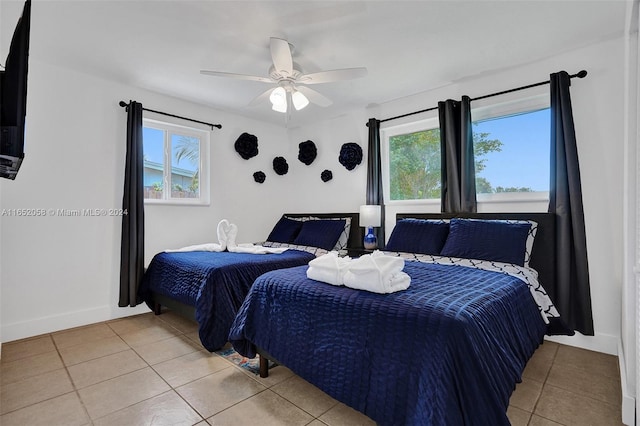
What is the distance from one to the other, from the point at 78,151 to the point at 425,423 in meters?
3.52

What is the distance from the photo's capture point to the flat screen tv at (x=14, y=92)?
4.48 ft

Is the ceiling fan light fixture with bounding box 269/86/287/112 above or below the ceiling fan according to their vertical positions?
below

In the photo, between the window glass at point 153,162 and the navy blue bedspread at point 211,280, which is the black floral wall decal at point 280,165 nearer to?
the window glass at point 153,162

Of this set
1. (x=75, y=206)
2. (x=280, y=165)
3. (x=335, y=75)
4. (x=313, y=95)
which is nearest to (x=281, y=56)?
(x=335, y=75)

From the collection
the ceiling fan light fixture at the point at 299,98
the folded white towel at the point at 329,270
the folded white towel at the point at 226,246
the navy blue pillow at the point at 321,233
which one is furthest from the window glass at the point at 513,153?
the folded white towel at the point at 226,246

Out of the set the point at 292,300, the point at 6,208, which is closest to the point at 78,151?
the point at 6,208

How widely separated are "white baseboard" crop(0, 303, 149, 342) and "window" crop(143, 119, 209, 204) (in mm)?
1164

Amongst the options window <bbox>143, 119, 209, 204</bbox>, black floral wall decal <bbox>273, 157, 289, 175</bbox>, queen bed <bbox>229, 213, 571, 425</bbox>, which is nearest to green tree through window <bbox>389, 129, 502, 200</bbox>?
queen bed <bbox>229, 213, 571, 425</bbox>

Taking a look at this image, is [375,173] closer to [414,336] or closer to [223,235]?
[223,235]

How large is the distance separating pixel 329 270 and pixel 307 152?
306 cm

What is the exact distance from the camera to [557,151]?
8.43 ft

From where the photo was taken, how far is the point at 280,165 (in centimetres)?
478

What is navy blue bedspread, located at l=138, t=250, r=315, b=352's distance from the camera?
241 cm

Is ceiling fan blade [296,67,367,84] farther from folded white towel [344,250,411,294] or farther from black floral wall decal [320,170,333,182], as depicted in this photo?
black floral wall decal [320,170,333,182]
